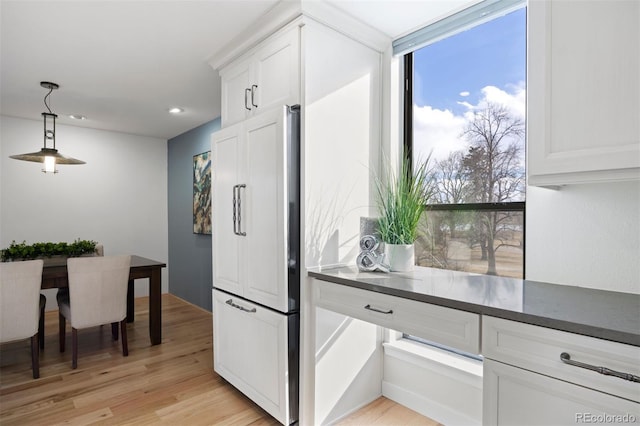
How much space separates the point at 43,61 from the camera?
2658 millimetres

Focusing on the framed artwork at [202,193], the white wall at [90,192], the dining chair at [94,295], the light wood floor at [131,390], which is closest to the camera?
the light wood floor at [131,390]

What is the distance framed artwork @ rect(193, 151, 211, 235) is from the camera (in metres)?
4.39

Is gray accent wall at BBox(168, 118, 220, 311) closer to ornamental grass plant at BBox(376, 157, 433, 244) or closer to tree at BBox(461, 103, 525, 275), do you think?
ornamental grass plant at BBox(376, 157, 433, 244)

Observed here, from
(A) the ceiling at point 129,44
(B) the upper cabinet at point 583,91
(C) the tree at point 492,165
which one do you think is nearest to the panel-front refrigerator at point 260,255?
(A) the ceiling at point 129,44

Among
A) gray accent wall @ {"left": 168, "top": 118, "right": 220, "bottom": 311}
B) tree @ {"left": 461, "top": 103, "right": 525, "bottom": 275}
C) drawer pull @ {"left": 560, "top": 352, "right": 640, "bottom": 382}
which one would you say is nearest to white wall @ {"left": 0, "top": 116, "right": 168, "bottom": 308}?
gray accent wall @ {"left": 168, "top": 118, "right": 220, "bottom": 311}

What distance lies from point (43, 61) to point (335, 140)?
2342 millimetres

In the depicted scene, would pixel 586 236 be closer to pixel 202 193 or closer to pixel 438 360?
pixel 438 360

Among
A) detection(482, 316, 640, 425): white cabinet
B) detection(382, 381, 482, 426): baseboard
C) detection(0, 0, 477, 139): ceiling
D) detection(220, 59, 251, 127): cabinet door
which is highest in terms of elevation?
detection(0, 0, 477, 139): ceiling

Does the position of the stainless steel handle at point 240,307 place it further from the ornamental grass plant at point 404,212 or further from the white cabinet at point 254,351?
the ornamental grass plant at point 404,212

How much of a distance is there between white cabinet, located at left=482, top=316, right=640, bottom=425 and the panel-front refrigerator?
1.05 metres

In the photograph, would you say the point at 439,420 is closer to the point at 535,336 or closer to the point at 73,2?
the point at 535,336

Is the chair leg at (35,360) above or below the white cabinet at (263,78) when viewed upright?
below

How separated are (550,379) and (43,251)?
13.6 feet

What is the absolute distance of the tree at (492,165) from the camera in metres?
1.90
